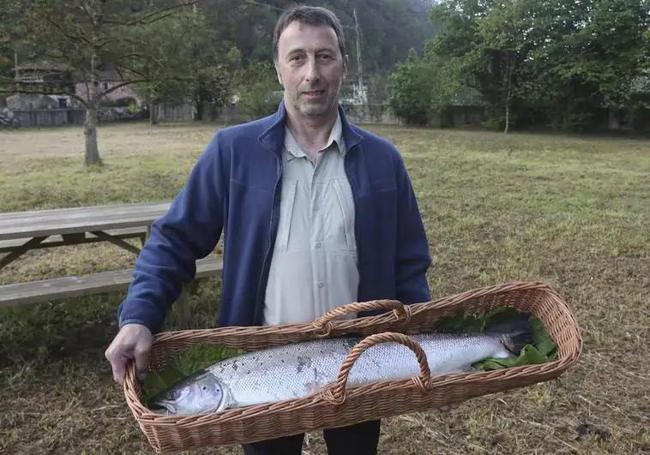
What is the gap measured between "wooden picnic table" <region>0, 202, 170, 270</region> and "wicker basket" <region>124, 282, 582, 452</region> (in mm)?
2602

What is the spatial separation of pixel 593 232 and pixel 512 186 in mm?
3482

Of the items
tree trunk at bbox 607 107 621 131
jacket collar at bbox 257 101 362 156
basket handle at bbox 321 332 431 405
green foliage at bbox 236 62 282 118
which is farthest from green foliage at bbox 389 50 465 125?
basket handle at bbox 321 332 431 405

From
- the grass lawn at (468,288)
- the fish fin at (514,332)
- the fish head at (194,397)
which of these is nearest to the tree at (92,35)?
the grass lawn at (468,288)

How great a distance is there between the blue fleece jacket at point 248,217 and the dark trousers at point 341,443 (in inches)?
15.1

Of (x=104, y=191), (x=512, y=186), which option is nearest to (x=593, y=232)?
(x=512, y=186)

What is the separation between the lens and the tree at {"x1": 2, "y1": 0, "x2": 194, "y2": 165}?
9312 mm

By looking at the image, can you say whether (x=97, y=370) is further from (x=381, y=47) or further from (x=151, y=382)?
(x=381, y=47)

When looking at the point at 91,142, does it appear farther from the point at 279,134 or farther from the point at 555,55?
the point at 555,55

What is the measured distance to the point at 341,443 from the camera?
190 cm

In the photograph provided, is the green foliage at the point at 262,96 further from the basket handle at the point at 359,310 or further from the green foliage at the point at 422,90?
the basket handle at the point at 359,310

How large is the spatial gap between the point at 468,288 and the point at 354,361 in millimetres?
3909

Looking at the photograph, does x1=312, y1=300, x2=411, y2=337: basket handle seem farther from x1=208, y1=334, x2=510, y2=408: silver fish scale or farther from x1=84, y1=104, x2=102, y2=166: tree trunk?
x1=84, y1=104, x2=102, y2=166: tree trunk

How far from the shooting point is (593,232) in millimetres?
6992

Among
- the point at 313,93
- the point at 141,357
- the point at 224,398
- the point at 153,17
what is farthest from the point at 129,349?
the point at 153,17
